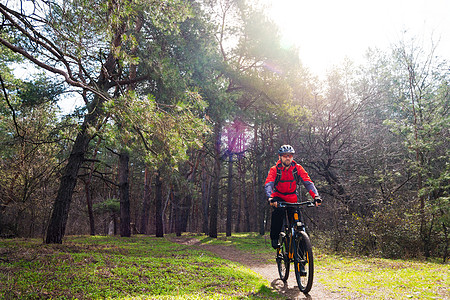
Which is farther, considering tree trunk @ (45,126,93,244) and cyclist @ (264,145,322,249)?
tree trunk @ (45,126,93,244)

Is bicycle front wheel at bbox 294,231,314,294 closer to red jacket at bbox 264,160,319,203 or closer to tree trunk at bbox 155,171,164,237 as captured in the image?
red jacket at bbox 264,160,319,203

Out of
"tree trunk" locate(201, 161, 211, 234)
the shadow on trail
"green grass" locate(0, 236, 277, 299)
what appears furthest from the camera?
"tree trunk" locate(201, 161, 211, 234)

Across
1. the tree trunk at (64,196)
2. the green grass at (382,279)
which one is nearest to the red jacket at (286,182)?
the green grass at (382,279)

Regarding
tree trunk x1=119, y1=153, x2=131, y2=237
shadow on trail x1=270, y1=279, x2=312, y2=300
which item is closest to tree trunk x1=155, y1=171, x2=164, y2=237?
tree trunk x1=119, y1=153, x2=131, y2=237

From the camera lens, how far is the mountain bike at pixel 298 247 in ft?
13.2

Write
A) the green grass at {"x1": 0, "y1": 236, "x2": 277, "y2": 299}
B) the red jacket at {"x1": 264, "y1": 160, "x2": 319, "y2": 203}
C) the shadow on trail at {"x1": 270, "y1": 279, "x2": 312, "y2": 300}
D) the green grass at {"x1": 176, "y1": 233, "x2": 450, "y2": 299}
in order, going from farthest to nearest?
the red jacket at {"x1": 264, "y1": 160, "x2": 319, "y2": 203}, the green grass at {"x1": 176, "y1": 233, "x2": 450, "y2": 299}, the shadow on trail at {"x1": 270, "y1": 279, "x2": 312, "y2": 300}, the green grass at {"x1": 0, "y1": 236, "x2": 277, "y2": 299}

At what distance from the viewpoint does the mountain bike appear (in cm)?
404

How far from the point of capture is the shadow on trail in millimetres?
4144

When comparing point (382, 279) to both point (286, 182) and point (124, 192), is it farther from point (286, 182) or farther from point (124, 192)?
point (124, 192)

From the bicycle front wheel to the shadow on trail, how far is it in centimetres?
10

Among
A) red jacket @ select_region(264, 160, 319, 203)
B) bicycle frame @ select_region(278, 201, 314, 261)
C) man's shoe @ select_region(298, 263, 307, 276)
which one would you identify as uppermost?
red jacket @ select_region(264, 160, 319, 203)

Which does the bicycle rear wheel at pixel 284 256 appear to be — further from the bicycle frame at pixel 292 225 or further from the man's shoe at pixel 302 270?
the man's shoe at pixel 302 270

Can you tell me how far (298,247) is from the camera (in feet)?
14.5

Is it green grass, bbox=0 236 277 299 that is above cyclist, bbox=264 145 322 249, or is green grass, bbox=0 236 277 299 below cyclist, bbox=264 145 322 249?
below
